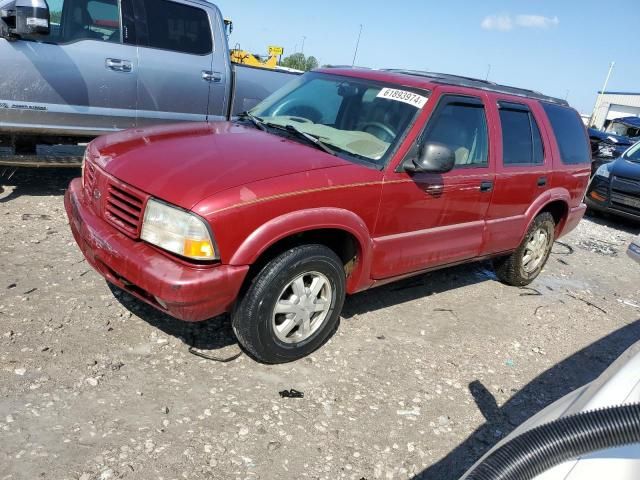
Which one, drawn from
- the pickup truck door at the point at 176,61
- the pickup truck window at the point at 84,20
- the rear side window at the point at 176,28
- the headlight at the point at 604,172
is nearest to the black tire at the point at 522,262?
the pickup truck door at the point at 176,61

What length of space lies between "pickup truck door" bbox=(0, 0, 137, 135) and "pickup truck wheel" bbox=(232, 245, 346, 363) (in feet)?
11.7

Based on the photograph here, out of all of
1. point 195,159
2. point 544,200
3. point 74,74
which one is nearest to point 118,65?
point 74,74

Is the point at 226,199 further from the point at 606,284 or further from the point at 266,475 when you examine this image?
the point at 606,284

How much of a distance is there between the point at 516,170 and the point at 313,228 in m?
2.30

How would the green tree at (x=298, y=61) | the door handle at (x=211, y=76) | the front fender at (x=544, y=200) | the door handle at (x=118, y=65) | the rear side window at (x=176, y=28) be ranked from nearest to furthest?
the front fender at (x=544, y=200)
the door handle at (x=118, y=65)
the rear side window at (x=176, y=28)
the door handle at (x=211, y=76)
the green tree at (x=298, y=61)

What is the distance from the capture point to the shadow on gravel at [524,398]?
9.44ft

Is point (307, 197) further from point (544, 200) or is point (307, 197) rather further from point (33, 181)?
point (33, 181)

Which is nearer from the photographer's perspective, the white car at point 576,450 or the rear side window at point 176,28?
the white car at point 576,450

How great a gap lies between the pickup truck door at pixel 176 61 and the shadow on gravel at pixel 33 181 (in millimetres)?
1266

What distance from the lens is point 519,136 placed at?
4695 millimetres

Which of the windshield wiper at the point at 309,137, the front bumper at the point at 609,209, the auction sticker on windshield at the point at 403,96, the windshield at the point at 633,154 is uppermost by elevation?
the auction sticker on windshield at the point at 403,96

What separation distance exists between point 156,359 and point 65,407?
2.02 ft

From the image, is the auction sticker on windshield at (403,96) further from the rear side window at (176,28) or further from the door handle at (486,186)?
the rear side window at (176,28)

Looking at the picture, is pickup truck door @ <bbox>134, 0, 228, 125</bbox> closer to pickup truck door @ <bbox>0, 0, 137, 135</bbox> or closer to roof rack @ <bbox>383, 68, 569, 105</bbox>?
pickup truck door @ <bbox>0, 0, 137, 135</bbox>
